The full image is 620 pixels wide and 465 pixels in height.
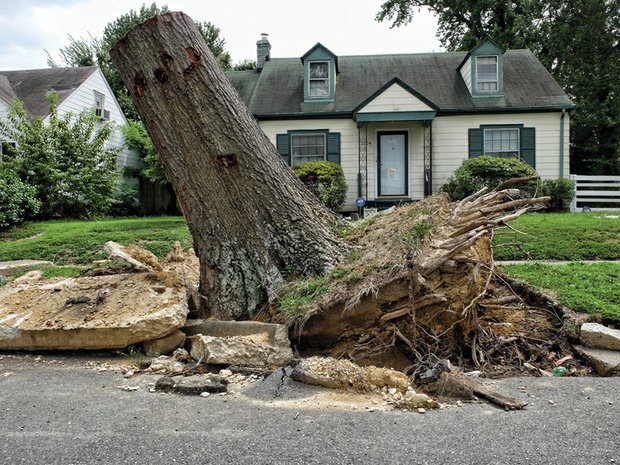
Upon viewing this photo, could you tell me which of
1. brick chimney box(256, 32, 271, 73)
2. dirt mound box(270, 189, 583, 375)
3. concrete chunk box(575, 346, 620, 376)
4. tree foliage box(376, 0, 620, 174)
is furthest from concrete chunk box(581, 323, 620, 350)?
tree foliage box(376, 0, 620, 174)

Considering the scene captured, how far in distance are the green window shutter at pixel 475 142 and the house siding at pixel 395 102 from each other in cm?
168

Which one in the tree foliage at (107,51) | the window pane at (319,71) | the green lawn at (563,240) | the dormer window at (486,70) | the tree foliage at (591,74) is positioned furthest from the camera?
the tree foliage at (107,51)

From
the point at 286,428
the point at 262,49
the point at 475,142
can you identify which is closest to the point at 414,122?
the point at 475,142

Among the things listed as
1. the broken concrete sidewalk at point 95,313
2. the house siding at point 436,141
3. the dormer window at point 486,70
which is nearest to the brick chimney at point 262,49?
the house siding at point 436,141

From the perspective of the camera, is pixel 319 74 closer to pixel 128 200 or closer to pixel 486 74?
pixel 486 74

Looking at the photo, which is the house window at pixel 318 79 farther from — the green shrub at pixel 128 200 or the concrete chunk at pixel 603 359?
the concrete chunk at pixel 603 359

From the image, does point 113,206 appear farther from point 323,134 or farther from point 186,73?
point 186,73

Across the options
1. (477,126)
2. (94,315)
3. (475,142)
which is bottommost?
(94,315)

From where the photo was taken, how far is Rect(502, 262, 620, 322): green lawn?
13.6 feet

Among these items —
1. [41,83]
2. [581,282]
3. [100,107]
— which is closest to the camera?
[581,282]

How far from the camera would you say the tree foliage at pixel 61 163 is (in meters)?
14.0

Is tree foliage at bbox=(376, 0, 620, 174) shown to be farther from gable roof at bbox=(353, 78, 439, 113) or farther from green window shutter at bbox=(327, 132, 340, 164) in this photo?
green window shutter at bbox=(327, 132, 340, 164)

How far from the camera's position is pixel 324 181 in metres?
13.1

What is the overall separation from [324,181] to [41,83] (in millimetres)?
13607
